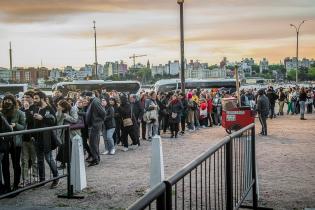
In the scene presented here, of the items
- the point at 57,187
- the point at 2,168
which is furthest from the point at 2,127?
the point at 57,187

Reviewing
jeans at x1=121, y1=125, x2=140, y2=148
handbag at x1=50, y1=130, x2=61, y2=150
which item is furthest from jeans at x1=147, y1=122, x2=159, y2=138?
handbag at x1=50, y1=130, x2=61, y2=150

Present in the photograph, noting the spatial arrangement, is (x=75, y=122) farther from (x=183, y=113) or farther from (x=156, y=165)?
(x=183, y=113)

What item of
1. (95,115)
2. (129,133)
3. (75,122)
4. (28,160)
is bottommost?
(129,133)

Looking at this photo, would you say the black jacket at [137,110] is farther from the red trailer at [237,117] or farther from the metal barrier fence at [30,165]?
the metal barrier fence at [30,165]

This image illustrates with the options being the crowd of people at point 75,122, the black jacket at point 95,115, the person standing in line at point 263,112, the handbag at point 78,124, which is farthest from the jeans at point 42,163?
the person standing in line at point 263,112

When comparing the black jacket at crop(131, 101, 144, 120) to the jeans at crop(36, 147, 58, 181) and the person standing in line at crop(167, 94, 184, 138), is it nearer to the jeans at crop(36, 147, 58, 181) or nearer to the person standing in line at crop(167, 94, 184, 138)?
the person standing in line at crop(167, 94, 184, 138)

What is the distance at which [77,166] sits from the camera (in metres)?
7.70

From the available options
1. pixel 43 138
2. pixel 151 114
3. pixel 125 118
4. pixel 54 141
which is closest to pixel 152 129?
pixel 151 114

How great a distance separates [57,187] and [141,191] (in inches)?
64.5

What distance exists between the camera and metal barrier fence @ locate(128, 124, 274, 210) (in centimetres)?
242

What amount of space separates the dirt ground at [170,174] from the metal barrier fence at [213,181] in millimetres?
1437

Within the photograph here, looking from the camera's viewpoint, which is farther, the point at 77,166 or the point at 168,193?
the point at 77,166

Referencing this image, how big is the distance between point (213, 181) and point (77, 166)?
4022 millimetres

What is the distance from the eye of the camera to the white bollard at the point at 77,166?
765 cm
